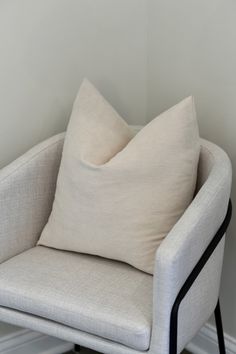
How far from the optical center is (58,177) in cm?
173

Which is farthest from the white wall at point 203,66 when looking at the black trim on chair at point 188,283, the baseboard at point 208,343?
the black trim on chair at point 188,283

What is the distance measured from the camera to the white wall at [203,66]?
1740 mm

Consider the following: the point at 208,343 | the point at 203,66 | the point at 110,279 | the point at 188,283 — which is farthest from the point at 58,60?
the point at 208,343

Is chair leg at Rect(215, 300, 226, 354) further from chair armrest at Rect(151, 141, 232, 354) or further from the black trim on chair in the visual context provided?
the black trim on chair

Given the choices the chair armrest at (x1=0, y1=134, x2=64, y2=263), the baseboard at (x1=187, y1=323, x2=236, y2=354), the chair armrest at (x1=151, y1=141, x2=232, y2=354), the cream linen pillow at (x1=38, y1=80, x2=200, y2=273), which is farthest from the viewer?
the baseboard at (x1=187, y1=323, x2=236, y2=354)

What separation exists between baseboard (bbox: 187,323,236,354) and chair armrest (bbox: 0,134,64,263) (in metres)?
0.67

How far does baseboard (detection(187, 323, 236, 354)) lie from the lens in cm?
192

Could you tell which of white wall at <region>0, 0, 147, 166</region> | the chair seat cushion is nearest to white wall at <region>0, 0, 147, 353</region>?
white wall at <region>0, 0, 147, 166</region>

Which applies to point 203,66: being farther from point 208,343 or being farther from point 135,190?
point 208,343

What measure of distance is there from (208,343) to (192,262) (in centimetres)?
71

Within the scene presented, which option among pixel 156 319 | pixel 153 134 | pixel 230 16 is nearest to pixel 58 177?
pixel 153 134

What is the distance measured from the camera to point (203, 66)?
182 centimetres

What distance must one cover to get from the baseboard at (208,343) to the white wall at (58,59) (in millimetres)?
796

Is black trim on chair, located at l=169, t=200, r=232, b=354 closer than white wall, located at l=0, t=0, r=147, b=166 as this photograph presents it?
Yes
